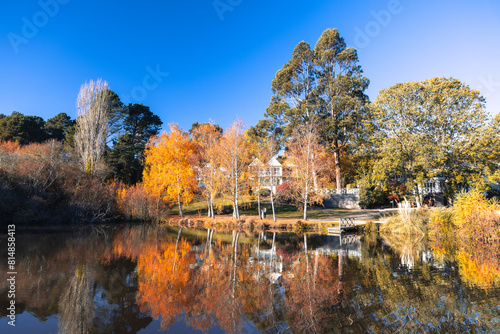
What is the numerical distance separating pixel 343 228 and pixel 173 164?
17275 mm

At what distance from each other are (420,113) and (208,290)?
25.7 meters

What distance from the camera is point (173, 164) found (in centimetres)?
2892

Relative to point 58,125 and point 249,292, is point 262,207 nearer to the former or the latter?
point 249,292

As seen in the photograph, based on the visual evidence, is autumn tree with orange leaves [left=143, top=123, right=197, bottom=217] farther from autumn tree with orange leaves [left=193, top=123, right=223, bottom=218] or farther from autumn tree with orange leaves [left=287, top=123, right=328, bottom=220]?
autumn tree with orange leaves [left=287, top=123, right=328, bottom=220]

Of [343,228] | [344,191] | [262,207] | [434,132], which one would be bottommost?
Answer: [343,228]

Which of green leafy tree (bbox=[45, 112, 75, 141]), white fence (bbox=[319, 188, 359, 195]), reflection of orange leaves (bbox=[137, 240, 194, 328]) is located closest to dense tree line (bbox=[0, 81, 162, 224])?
green leafy tree (bbox=[45, 112, 75, 141])

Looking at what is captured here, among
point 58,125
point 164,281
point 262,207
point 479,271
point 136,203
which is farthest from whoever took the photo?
point 58,125

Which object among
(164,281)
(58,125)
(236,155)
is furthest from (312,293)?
(58,125)

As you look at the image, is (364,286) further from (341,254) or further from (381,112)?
(381,112)

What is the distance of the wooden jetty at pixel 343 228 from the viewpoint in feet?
72.5

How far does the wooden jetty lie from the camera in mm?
22103

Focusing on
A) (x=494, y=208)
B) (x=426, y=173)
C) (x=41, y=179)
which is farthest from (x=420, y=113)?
(x=41, y=179)

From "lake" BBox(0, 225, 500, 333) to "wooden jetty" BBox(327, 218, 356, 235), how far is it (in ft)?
27.8

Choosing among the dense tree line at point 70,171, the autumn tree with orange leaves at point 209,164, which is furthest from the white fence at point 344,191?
the dense tree line at point 70,171
